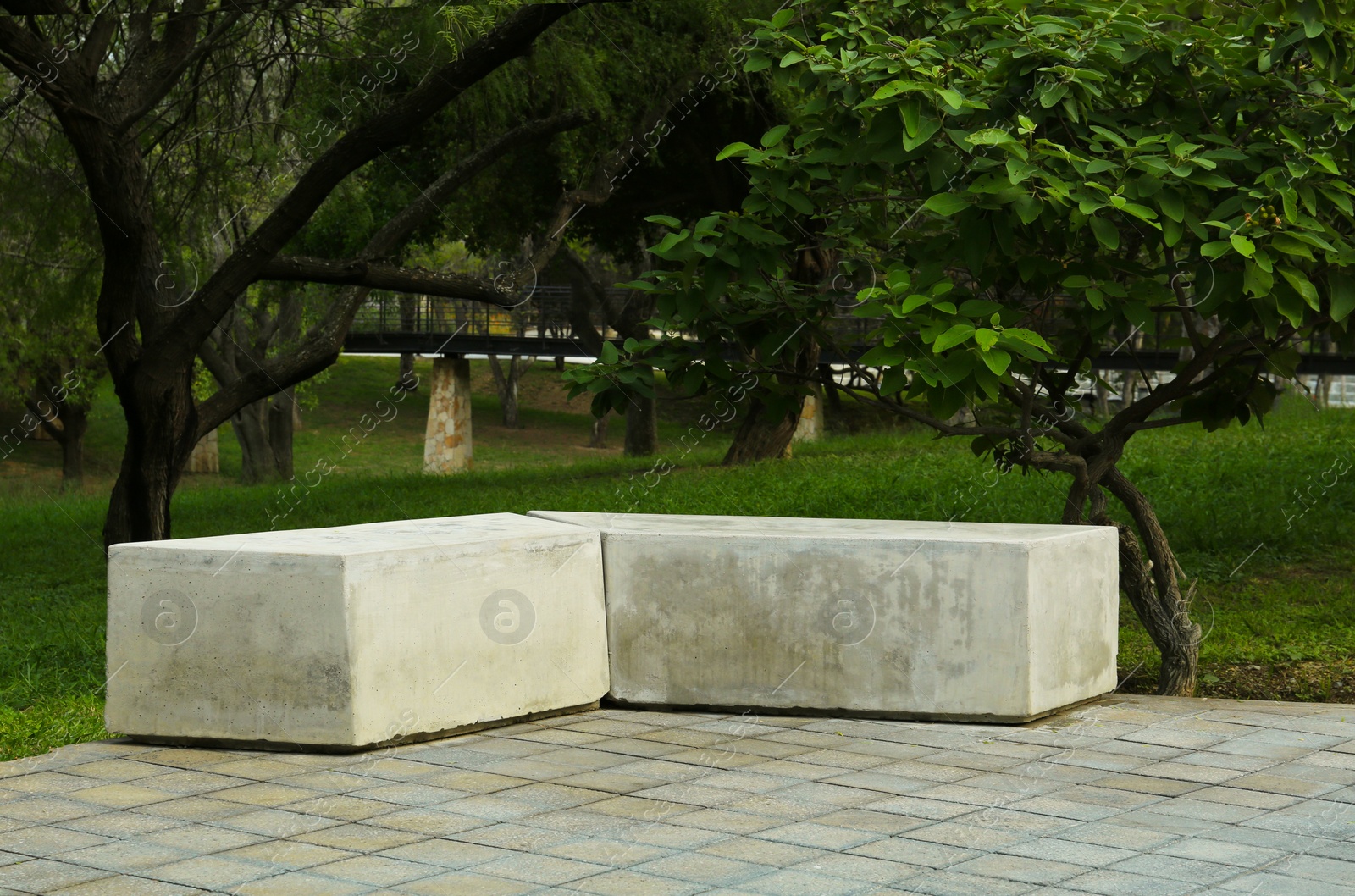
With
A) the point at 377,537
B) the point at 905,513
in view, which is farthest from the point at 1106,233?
the point at 905,513

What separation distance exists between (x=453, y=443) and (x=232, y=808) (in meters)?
26.4

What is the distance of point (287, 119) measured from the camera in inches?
529

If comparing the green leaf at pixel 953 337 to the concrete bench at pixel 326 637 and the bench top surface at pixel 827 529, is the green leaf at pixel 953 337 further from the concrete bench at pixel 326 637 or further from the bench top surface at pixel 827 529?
the concrete bench at pixel 326 637

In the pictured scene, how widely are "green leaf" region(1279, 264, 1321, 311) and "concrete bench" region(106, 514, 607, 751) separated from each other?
10.1 feet

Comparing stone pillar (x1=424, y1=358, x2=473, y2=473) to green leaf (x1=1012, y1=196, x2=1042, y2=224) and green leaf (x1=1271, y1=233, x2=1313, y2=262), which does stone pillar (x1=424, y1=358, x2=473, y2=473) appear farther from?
green leaf (x1=1271, y1=233, x2=1313, y2=262)

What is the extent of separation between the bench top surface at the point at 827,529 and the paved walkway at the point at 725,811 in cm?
75

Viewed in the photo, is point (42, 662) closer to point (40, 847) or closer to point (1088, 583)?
point (40, 847)

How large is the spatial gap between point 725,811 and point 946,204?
2.49m

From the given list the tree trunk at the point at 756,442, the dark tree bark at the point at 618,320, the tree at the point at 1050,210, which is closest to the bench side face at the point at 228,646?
the tree at the point at 1050,210

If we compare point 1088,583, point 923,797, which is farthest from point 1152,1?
point 923,797

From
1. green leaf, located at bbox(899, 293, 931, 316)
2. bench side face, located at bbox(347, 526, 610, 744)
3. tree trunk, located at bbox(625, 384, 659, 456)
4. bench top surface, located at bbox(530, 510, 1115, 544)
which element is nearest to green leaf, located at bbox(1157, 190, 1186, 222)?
green leaf, located at bbox(899, 293, 931, 316)

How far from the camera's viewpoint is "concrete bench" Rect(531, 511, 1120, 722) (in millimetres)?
5629

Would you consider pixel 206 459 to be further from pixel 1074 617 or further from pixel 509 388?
pixel 1074 617

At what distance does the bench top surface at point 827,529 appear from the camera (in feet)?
19.0
